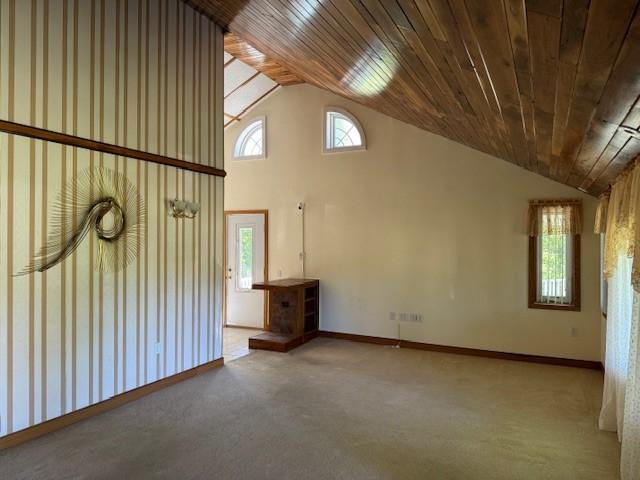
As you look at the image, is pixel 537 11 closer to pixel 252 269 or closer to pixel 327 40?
pixel 327 40

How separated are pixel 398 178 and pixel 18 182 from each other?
4.65m

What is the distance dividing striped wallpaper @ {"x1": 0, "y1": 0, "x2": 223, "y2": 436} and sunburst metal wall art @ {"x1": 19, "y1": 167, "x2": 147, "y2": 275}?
0.23 feet

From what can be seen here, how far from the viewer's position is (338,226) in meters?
6.84

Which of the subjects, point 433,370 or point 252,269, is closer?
point 433,370

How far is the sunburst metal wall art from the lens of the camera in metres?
3.52

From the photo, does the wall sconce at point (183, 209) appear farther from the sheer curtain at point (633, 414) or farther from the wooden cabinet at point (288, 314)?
the sheer curtain at point (633, 414)

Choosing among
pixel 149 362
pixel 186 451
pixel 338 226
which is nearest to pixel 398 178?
pixel 338 226

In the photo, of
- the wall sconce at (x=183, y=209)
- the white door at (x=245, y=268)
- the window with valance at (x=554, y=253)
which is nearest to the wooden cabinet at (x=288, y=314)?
the white door at (x=245, y=268)

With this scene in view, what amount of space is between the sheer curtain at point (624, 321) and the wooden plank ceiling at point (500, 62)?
0.28 meters

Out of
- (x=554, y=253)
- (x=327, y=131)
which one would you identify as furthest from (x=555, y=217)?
(x=327, y=131)

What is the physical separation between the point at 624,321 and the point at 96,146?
4551mm

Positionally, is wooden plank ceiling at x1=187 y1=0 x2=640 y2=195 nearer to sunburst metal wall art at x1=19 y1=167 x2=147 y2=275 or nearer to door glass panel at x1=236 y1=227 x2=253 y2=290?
sunburst metal wall art at x1=19 y1=167 x2=147 y2=275

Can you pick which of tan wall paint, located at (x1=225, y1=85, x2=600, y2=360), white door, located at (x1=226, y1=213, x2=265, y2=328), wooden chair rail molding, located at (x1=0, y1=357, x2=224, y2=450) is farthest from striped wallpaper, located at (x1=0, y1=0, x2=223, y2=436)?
white door, located at (x1=226, y1=213, x2=265, y2=328)

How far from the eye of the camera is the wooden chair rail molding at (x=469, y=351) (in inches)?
210
